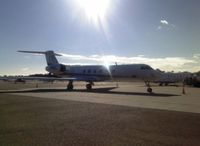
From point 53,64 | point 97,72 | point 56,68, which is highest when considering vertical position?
point 53,64

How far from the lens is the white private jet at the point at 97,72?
1187 inches

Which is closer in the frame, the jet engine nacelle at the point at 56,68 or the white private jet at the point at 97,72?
the white private jet at the point at 97,72

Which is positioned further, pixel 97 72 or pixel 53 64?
pixel 53 64

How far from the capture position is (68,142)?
704 centimetres

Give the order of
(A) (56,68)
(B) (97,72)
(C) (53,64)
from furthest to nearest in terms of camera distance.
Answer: (C) (53,64) → (A) (56,68) → (B) (97,72)

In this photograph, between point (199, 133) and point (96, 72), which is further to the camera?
point (96, 72)

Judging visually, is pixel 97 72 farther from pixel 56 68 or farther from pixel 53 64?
A: pixel 53 64

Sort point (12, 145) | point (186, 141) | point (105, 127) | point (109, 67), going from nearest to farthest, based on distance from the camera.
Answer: point (12, 145)
point (186, 141)
point (105, 127)
point (109, 67)

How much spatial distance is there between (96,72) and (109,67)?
2423 millimetres

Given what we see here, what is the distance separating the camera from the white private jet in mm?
30156

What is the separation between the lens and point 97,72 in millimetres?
36562

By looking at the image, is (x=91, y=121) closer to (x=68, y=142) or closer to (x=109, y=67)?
(x=68, y=142)

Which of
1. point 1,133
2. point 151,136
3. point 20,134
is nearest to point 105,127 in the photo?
point 151,136

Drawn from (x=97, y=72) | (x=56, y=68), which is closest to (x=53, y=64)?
(x=56, y=68)
